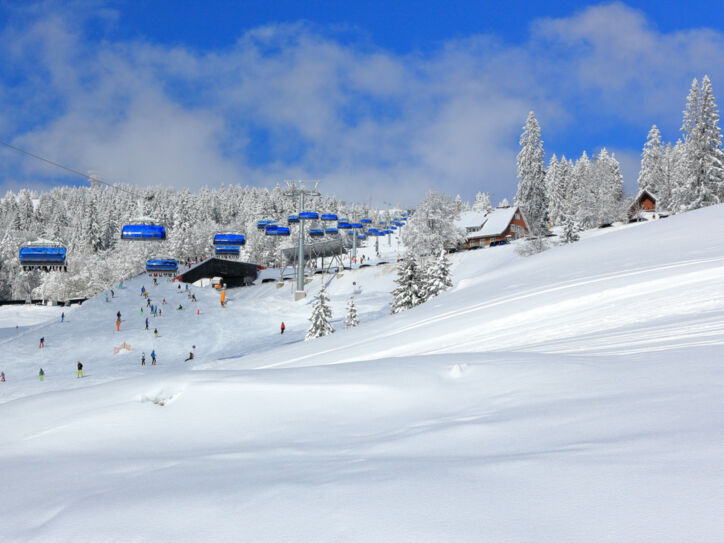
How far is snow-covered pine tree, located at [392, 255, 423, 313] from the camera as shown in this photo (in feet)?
95.0

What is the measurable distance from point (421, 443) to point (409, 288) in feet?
86.5

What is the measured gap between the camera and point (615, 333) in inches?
255

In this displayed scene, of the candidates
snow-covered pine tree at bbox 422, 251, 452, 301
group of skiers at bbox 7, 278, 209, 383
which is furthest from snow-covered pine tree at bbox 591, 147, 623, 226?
group of skiers at bbox 7, 278, 209, 383

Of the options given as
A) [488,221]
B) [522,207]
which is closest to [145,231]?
[522,207]

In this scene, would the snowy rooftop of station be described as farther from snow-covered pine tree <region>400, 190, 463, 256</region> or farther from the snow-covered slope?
the snow-covered slope

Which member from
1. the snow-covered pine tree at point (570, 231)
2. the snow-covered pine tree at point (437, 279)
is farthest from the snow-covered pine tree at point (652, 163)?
the snow-covered pine tree at point (437, 279)

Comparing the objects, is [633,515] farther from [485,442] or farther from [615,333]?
[615,333]

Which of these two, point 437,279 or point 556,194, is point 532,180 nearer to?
point 556,194

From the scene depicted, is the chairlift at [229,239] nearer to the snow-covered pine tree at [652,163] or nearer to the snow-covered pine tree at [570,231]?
the snow-covered pine tree at [570,231]

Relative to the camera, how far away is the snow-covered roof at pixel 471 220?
6738cm

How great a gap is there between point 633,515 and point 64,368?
3321 cm

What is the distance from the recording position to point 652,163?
6775 centimetres

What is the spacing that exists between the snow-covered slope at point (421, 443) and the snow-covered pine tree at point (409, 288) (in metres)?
20.8

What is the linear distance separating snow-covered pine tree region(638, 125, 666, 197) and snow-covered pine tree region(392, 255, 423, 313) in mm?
53315
